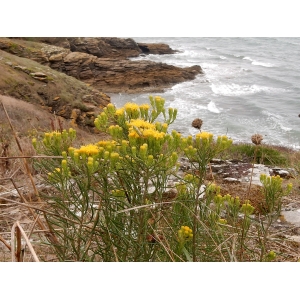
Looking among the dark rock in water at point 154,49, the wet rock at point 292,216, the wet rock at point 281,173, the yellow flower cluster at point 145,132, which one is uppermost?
the dark rock in water at point 154,49

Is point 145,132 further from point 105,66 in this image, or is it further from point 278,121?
point 105,66

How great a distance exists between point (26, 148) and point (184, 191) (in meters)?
2.44

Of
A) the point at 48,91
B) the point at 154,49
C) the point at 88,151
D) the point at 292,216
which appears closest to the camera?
the point at 88,151

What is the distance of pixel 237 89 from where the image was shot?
6133 mm

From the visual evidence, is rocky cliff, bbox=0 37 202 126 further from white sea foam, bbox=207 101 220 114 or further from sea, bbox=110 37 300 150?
white sea foam, bbox=207 101 220 114

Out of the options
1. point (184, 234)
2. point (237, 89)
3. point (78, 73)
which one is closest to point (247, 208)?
point (184, 234)

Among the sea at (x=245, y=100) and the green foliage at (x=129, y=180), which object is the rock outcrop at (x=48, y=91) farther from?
the green foliage at (x=129, y=180)

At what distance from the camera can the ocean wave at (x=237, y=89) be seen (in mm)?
5155

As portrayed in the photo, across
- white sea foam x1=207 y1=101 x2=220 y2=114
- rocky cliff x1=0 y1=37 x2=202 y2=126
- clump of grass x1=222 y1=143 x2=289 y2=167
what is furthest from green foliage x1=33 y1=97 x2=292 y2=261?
rocky cliff x1=0 y1=37 x2=202 y2=126

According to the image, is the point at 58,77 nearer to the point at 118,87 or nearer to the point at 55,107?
the point at 55,107

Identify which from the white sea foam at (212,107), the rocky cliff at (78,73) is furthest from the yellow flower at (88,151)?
the rocky cliff at (78,73)

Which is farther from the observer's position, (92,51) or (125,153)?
(92,51)
